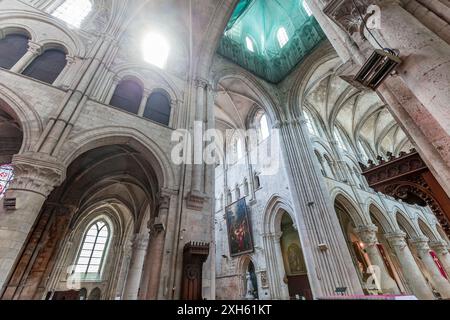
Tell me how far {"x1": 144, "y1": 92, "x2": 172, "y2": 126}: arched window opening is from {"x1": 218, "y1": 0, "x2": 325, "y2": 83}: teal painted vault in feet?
20.2

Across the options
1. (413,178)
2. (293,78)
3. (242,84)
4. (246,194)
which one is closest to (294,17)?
(293,78)

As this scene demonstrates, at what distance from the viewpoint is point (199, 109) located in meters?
7.93

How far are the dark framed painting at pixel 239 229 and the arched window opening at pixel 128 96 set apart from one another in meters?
9.34

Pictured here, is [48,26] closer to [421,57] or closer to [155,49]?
[155,49]

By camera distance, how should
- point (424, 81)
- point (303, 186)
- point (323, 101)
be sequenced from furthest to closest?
point (323, 101) → point (303, 186) → point (424, 81)

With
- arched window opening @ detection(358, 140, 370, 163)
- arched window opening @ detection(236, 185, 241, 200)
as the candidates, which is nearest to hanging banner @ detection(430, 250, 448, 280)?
arched window opening @ detection(358, 140, 370, 163)

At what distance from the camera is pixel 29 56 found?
564 centimetres

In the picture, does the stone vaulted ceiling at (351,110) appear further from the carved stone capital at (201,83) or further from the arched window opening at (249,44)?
the carved stone capital at (201,83)

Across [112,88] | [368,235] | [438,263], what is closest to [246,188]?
[368,235]

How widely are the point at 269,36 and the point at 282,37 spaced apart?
1.24 m

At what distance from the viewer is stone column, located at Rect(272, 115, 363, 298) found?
749 centimetres

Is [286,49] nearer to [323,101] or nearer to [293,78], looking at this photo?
[293,78]

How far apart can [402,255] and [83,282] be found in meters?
20.3

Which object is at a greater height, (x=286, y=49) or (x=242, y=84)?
(x=286, y=49)
